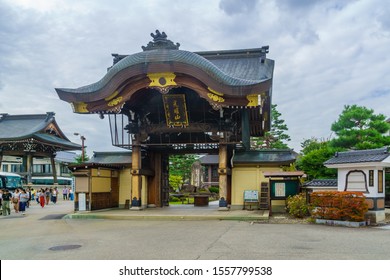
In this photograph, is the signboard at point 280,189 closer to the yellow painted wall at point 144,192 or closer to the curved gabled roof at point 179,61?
the curved gabled roof at point 179,61

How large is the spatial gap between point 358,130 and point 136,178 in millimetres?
12625

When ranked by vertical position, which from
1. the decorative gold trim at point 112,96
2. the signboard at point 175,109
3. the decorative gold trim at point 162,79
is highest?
the decorative gold trim at point 162,79

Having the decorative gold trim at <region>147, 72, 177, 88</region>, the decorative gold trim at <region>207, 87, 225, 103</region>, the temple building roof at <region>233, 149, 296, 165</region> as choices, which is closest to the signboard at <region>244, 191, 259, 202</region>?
the temple building roof at <region>233, 149, 296, 165</region>

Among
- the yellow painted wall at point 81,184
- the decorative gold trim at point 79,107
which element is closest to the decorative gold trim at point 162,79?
the decorative gold trim at point 79,107

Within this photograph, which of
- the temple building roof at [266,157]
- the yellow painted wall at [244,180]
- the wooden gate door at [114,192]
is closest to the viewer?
the temple building roof at [266,157]

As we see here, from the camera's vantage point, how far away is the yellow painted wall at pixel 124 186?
22.1 m

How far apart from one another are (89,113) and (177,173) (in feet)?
79.9

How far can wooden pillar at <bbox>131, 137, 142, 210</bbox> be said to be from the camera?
64.5 ft

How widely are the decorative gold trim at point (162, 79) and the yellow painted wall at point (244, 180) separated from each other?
574cm

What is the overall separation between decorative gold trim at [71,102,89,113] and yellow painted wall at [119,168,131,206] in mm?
4468

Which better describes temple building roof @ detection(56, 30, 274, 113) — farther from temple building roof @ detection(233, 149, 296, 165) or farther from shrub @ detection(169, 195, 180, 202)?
shrub @ detection(169, 195, 180, 202)

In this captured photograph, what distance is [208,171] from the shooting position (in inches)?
2258

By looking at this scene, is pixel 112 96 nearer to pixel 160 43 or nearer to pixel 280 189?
pixel 160 43

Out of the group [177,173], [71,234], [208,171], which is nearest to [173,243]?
[71,234]
